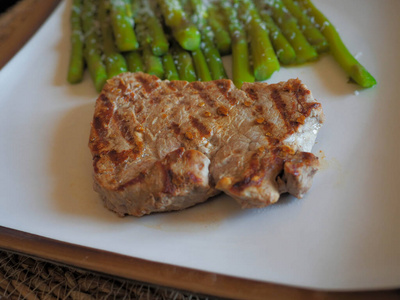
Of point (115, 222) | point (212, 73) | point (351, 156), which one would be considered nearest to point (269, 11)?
point (212, 73)

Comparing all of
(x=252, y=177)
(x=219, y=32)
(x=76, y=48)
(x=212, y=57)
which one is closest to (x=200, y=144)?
(x=252, y=177)

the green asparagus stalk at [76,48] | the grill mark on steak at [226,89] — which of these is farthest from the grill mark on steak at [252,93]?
the green asparagus stalk at [76,48]

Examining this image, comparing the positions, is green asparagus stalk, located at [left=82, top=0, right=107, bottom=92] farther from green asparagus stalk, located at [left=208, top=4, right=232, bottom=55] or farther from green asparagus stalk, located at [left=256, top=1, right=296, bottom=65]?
green asparagus stalk, located at [left=256, top=1, right=296, bottom=65]

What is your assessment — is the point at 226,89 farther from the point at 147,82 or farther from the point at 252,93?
the point at 147,82

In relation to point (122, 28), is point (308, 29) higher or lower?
higher

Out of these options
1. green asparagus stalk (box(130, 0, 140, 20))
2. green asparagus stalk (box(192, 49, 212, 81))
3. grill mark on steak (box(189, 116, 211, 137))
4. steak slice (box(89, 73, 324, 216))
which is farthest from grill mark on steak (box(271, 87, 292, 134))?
green asparagus stalk (box(130, 0, 140, 20))

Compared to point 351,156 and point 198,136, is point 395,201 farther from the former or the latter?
point 198,136
